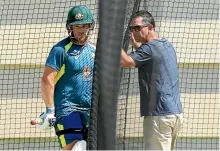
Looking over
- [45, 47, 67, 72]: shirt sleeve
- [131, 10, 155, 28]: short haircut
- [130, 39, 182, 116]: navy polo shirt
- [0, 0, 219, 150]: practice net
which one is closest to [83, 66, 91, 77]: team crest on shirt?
[45, 47, 67, 72]: shirt sleeve

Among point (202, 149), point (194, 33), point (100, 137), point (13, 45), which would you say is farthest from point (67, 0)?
point (100, 137)

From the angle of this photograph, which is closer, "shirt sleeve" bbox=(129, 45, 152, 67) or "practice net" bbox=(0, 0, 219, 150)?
"shirt sleeve" bbox=(129, 45, 152, 67)

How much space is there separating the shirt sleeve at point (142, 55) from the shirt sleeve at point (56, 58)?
0.56m

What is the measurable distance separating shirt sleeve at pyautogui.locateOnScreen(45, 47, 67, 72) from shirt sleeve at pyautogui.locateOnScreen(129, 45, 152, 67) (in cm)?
56

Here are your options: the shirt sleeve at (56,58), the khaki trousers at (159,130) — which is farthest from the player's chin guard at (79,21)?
the khaki trousers at (159,130)

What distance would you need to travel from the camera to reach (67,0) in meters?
8.52

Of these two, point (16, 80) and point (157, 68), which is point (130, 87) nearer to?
point (157, 68)

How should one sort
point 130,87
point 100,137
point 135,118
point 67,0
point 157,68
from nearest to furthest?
point 100,137
point 157,68
point 130,87
point 135,118
point 67,0

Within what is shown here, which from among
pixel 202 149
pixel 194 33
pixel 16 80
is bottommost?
pixel 202 149

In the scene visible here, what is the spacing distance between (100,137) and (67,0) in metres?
3.27

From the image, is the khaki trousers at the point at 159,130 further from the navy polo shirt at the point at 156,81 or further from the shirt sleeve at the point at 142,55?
the shirt sleeve at the point at 142,55

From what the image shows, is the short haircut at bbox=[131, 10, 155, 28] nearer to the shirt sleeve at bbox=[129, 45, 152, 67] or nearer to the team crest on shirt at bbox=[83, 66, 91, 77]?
the shirt sleeve at bbox=[129, 45, 152, 67]

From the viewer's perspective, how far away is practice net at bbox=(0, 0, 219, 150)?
8633 mm

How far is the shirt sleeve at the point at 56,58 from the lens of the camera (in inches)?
256
